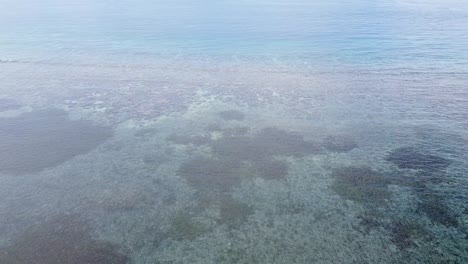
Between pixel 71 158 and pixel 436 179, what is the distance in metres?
22.0

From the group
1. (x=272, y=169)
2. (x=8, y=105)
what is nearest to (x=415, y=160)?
(x=272, y=169)

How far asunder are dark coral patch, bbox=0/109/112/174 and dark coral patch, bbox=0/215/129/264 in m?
6.01

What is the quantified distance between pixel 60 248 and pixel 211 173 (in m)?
8.51

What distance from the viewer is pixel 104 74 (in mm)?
35906

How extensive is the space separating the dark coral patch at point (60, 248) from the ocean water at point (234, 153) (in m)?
0.06

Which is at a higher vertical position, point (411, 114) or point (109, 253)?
point (411, 114)

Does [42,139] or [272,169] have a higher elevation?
[272,169]

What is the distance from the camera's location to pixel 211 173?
19.7 metres

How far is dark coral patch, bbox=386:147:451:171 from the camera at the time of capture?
789 inches

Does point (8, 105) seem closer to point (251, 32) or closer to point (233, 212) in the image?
point (233, 212)

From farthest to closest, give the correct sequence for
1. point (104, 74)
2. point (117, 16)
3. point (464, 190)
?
point (117, 16)
point (104, 74)
point (464, 190)

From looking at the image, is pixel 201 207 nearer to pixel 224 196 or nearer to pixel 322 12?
pixel 224 196

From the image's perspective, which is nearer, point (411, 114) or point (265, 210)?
point (265, 210)

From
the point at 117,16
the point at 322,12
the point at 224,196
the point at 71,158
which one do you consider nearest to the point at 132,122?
the point at 71,158
